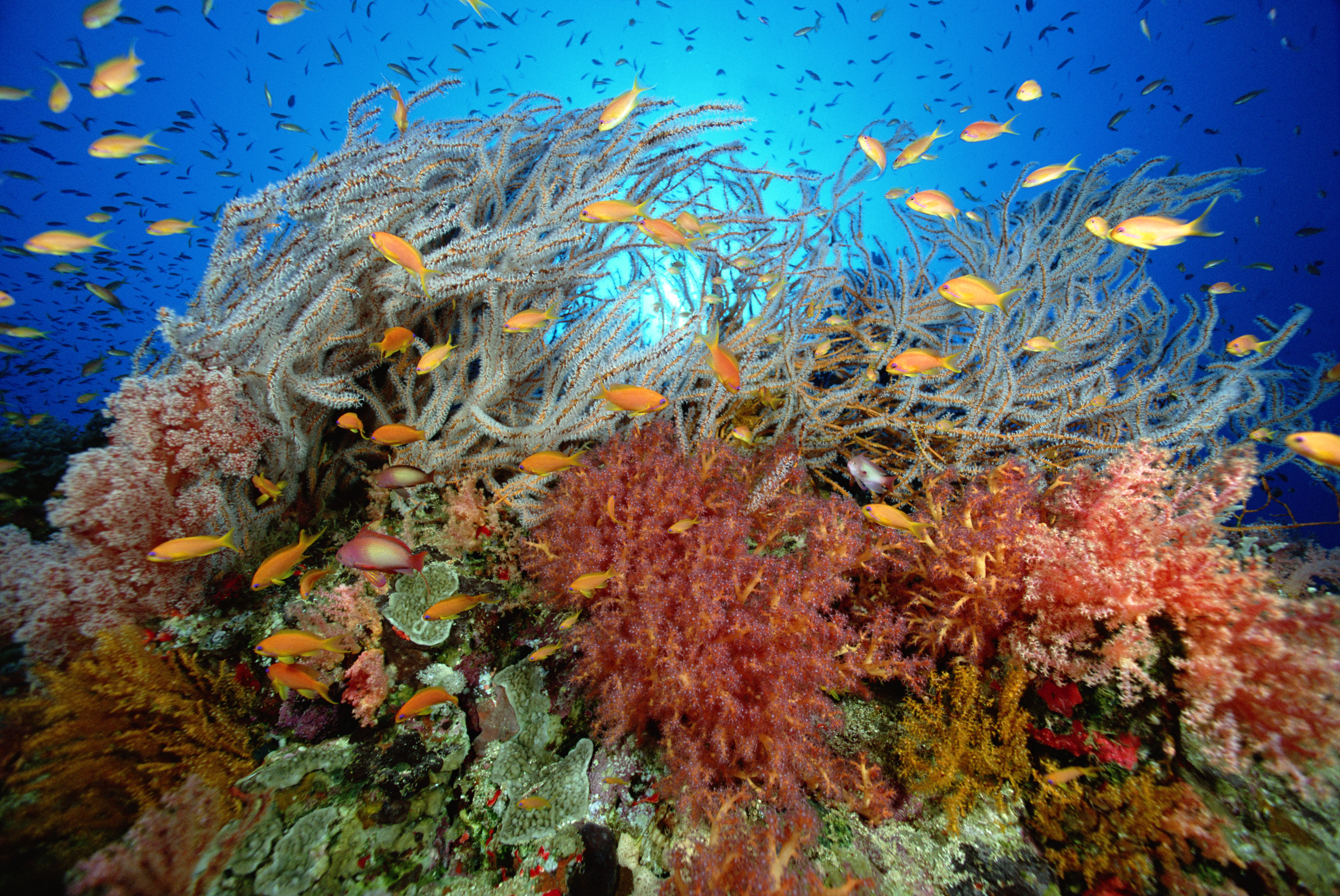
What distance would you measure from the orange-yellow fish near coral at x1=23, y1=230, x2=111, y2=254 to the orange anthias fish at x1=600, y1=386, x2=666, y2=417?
523 centimetres

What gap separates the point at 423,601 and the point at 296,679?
65 centimetres

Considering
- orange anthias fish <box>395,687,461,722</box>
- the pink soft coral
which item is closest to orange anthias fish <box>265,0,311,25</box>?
orange anthias fish <box>395,687,461,722</box>

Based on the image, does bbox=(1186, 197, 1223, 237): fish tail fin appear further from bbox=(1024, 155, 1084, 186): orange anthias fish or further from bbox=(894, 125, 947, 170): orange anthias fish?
bbox=(894, 125, 947, 170): orange anthias fish

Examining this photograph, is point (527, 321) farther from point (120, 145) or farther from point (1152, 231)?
point (120, 145)

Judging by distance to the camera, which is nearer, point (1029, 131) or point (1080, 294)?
point (1080, 294)

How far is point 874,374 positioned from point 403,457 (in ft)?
12.2

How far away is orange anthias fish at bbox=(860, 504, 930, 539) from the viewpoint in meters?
2.52

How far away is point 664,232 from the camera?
280 centimetres

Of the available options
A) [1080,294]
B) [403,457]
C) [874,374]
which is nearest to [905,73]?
[1080,294]

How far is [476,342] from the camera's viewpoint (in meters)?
3.44

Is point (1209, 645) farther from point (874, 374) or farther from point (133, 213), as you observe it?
point (133, 213)

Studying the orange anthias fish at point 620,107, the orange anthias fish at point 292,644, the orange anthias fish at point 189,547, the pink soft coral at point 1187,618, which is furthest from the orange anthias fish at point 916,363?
the orange anthias fish at point 189,547

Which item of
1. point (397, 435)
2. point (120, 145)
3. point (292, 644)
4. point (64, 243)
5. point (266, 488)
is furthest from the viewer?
point (120, 145)

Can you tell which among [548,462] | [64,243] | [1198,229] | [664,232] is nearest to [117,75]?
[64,243]
